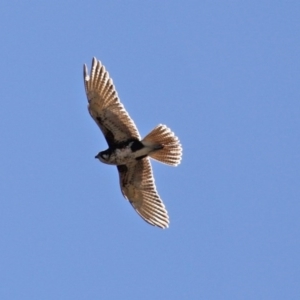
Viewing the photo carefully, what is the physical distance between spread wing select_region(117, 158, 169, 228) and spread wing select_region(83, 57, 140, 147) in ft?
2.52

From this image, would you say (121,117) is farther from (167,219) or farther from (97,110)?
(167,219)

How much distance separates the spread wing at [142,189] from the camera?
23391mm

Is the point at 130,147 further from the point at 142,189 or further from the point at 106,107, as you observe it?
the point at 142,189

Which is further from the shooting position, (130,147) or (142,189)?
(142,189)

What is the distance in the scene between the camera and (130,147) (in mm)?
22828

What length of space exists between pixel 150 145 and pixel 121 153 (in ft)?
1.52

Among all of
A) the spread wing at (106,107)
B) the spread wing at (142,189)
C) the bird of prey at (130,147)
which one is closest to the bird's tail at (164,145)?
the bird of prey at (130,147)

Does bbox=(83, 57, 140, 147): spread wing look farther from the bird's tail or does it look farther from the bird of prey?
the bird's tail

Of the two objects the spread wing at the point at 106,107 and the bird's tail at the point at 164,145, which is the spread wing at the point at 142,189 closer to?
the bird's tail at the point at 164,145

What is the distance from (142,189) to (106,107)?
174 centimetres

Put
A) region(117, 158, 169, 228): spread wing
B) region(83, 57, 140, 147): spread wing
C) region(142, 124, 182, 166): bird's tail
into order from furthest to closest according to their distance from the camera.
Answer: region(117, 158, 169, 228): spread wing < region(142, 124, 182, 166): bird's tail < region(83, 57, 140, 147): spread wing

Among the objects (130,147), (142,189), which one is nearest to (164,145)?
(130,147)

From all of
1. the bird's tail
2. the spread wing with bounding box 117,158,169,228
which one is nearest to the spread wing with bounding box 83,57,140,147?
the bird's tail

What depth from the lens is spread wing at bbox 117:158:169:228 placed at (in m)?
23.4
